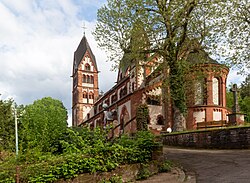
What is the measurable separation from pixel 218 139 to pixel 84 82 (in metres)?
56.9

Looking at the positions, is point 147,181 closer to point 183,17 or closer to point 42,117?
point 42,117

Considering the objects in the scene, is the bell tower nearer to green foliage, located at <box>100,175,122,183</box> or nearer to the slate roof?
the slate roof

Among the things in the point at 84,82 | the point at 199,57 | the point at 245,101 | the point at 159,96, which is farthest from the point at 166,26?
the point at 84,82

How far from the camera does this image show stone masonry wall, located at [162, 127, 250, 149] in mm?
17203

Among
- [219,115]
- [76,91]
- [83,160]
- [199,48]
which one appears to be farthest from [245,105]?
[83,160]

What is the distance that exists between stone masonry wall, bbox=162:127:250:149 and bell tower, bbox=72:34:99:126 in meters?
50.3

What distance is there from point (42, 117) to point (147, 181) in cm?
527

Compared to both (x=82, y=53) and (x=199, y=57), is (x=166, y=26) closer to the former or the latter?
(x=199, y=57)

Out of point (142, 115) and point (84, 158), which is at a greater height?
point (142, 115)

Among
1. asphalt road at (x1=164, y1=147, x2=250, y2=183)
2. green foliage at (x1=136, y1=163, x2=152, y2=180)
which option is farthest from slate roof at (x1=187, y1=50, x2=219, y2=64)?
green foliage at (x1=136, y1=163, x2=152, y2=180)

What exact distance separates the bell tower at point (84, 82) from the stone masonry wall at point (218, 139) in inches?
1982

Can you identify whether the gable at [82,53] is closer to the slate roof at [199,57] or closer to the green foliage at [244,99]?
the green foliage at [244,99]

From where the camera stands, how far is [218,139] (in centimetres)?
1844

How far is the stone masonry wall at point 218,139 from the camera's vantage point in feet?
56.4
